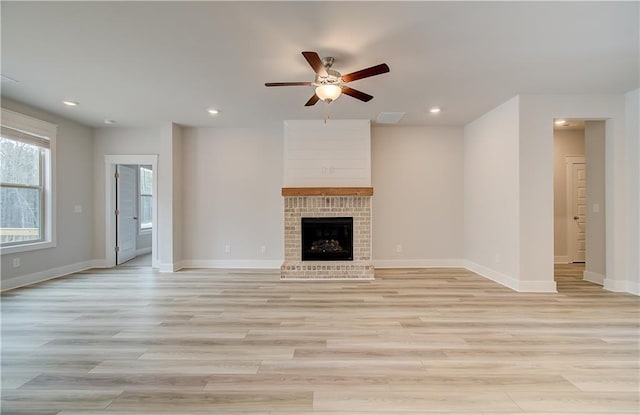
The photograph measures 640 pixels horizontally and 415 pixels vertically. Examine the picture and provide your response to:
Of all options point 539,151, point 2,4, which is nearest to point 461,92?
point 539,151

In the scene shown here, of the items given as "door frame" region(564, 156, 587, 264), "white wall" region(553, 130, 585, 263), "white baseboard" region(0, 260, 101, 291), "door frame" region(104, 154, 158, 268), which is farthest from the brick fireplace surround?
"door frame" region(564, 156, 587, 264)

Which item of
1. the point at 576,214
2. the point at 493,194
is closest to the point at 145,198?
the point at 493,194

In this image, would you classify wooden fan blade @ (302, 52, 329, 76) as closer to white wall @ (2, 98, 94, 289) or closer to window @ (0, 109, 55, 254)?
window @ (0, 109, 55, 254)

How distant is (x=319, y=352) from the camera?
7.49 ft

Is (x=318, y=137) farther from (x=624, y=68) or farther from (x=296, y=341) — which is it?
(x=624, y=68)

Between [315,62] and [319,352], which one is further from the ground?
[315,62]

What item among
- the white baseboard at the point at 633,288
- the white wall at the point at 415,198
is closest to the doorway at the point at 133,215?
the white wall at the point at 415,198

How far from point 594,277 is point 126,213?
27.6 ft

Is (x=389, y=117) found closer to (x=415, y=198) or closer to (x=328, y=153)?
(x=328, y=153)

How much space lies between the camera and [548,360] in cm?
216

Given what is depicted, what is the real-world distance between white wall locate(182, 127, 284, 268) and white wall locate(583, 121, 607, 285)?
4944mm

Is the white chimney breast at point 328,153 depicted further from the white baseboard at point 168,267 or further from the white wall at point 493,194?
the white baseboard at point 168,267

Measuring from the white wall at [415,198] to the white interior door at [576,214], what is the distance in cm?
242

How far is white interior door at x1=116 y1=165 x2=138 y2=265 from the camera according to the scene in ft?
19.0
